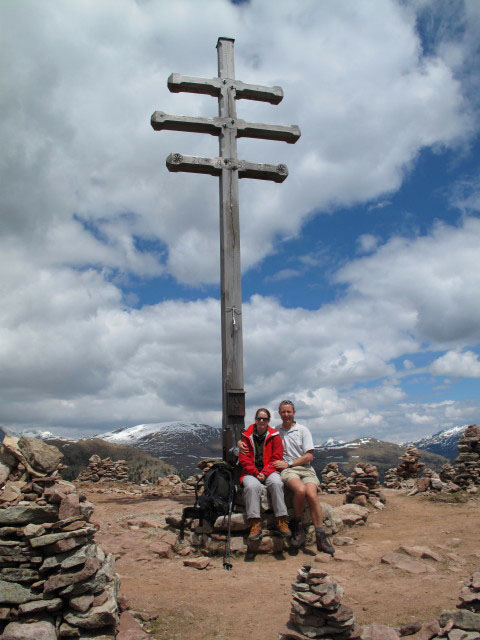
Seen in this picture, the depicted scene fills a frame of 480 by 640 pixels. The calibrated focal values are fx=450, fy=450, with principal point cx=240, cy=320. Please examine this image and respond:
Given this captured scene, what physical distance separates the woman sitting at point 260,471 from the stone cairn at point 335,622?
268cm

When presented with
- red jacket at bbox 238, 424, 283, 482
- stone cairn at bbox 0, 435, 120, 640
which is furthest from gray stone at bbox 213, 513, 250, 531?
stone cairn at bbox 0, 435, 120, 640

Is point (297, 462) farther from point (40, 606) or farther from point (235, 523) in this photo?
point (40, 606)

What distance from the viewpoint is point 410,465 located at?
57.4 ft

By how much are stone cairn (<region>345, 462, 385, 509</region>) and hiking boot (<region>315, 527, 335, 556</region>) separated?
4.06m

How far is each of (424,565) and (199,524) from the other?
10.6ft

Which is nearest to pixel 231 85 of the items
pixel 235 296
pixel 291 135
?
pixel 291 135

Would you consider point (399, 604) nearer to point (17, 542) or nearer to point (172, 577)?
point (172, 577)

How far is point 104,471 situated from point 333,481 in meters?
9.11

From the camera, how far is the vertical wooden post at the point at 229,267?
8047 mm

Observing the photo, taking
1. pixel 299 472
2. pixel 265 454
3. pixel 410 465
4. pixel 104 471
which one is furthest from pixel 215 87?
pixel 410 465

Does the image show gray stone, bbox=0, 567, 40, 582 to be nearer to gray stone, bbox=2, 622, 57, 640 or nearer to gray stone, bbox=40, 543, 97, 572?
gray stone, bbox=40, 543, 97, 572

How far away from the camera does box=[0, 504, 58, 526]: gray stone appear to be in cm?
409

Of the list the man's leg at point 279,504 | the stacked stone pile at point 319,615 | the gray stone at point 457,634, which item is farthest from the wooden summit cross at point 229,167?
the gray stone at point 457,634

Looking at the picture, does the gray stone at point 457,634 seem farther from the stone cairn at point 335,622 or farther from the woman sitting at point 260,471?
the woman sitting at point 260,471
